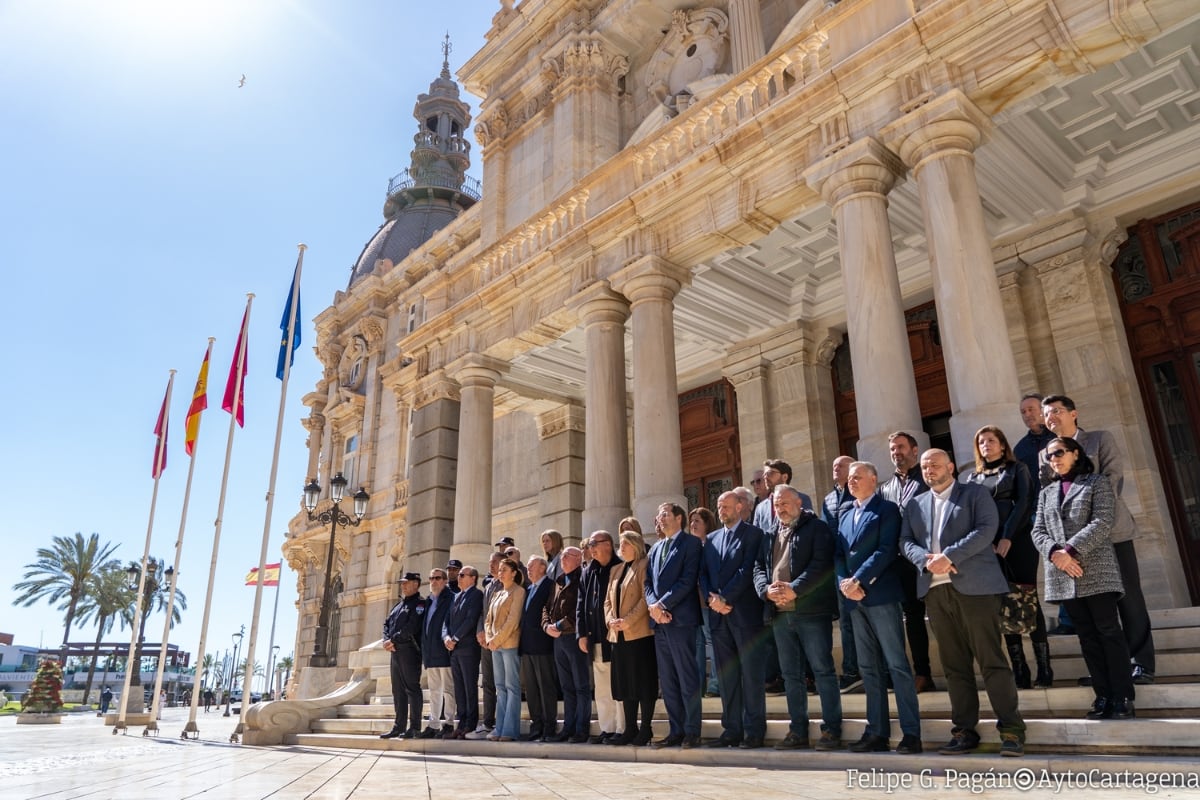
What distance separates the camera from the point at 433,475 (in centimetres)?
1402

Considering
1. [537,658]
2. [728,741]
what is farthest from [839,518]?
[537,658]

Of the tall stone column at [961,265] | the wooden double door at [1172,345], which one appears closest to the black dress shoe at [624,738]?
the tall stone column at [961,265]

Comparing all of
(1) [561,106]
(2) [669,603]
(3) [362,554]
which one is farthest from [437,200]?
(2) [669,603]

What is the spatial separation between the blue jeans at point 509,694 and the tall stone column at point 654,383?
2.50 metres

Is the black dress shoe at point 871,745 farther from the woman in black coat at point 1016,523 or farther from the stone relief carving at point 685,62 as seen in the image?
the stone relief carving at point 685,62

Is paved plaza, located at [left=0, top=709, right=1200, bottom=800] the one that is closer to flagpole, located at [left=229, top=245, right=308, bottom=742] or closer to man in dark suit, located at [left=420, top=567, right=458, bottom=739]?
man in dark suit, located at [left=420, top=567, right=458, bottom=739]

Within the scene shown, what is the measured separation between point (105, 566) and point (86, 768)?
5539 cm

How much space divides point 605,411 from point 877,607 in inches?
245

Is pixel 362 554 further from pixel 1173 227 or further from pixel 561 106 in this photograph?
pixel 1173 227

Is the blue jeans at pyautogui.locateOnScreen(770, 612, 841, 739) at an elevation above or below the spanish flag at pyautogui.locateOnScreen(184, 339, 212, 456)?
below

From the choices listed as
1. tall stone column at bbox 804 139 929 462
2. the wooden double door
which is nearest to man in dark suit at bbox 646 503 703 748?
tall stone column at bbox 804 139 929 462

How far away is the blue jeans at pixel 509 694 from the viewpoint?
791cm

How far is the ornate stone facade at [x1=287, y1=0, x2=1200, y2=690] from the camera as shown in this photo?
8023 millimetres

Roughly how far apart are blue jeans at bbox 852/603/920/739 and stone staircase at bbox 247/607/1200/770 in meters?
0.29
